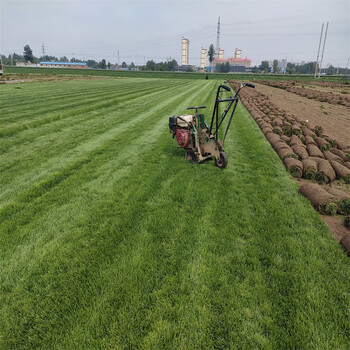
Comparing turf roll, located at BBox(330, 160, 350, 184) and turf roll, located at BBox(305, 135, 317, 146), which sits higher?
turf roll, located at BBox(305, 135, 317, 146)

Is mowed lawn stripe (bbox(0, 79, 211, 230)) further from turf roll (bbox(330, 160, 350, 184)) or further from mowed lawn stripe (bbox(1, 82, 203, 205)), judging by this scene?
turf roll (bbox(330, 160, 350, 184))

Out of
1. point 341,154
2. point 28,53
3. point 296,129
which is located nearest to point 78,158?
point 341,154

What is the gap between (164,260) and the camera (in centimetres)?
329

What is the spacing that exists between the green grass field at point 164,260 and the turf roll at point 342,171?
138 centimetres

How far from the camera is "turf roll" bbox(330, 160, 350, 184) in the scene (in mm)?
5973

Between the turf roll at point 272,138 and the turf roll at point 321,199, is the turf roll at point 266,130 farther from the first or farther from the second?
the turf roll at point 321,199

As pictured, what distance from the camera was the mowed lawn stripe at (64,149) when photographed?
18.3 feet

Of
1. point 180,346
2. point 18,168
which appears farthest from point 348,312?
point 18,168

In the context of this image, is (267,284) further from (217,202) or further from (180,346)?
(217,202)

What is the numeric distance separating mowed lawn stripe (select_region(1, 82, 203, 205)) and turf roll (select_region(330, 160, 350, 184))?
6.59 meters

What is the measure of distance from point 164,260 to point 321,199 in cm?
349

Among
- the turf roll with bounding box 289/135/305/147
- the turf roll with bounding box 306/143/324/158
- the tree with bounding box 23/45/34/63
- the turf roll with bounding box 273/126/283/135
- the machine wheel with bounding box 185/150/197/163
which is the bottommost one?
the machine wheel with bounding box 185/150/197/163

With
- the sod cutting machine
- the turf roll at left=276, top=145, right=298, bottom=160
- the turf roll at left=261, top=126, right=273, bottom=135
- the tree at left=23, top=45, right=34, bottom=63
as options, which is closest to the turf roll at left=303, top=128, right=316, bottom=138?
the turf roll at left=261, top=126, right=273, bottom=135

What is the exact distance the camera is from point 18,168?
6.15m
